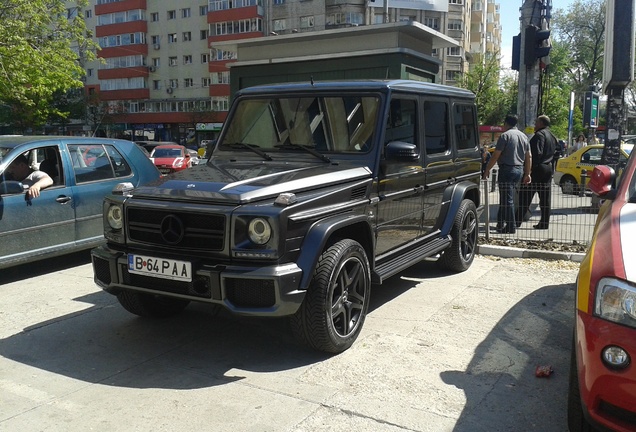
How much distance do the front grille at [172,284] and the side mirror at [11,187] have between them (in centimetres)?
284

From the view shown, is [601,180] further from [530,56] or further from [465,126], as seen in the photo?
[530,56]

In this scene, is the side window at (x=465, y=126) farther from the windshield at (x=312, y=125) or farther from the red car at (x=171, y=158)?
the red car at (x=171, y=158)

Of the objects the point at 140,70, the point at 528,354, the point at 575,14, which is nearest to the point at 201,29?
the point at 140,70

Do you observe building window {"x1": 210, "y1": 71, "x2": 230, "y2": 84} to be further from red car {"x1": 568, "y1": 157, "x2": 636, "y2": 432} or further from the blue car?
red car {"x1": 568, "y1": 157, "x2": 636, "y2": 432}

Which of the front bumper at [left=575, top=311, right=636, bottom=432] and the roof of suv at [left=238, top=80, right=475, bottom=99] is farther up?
the roof of suv at [left=238, top=80, right=475, bottom=99]

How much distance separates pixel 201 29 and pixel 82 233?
56469 millimetres

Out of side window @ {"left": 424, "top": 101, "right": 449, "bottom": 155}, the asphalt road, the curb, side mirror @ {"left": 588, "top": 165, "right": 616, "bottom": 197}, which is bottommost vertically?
the asphalt road

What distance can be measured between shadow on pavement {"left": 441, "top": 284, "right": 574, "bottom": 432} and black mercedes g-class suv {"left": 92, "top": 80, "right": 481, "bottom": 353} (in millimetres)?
983

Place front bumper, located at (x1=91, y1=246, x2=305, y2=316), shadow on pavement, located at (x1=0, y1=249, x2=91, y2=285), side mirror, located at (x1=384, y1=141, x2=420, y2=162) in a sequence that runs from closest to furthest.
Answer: front bumper, located at (x1=91, y1=246, x2=305, y2=316)
side mirror, located at (x1=384, y1=141, x2=420, y2=162)
shadow on pavement, located at (x1=0, y1=249, x2=91, y2=285)

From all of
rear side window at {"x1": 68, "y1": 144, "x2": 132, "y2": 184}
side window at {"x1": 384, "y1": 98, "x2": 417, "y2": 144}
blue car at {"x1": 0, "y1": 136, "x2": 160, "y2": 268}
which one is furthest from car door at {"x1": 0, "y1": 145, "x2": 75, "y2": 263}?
side window at {"x1": 384, "y1": 98, "x2": 417, "y2": 144}

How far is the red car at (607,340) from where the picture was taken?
252 centimetres

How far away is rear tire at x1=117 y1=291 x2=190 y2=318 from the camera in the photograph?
4938 mm

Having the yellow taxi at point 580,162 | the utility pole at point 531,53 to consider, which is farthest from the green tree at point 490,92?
the utility pole at point 531,53

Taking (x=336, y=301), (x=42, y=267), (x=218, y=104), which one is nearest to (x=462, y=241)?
(x=336, y=301)
